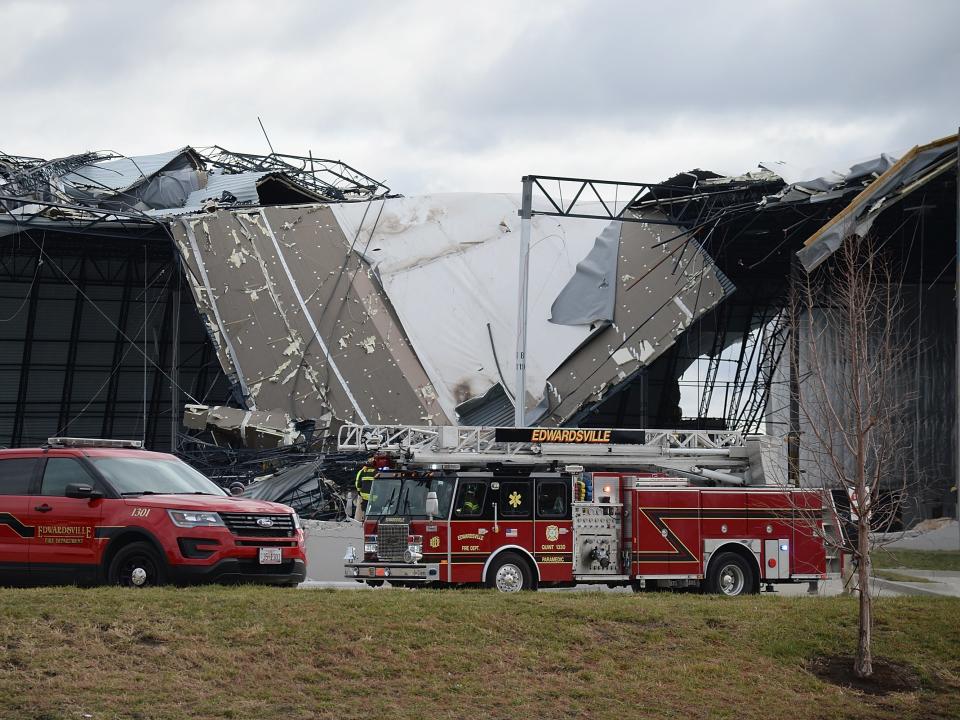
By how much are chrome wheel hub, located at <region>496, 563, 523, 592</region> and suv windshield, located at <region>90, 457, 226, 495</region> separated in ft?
15.3

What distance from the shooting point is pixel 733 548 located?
65.8ft

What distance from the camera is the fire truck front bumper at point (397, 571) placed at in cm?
1861

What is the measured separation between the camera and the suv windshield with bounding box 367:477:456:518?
62.5ft

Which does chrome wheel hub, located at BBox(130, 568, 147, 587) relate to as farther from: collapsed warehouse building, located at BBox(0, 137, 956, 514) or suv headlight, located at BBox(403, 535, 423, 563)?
collapsed warehouse building, located at BBox(0, 137, 956, 514)

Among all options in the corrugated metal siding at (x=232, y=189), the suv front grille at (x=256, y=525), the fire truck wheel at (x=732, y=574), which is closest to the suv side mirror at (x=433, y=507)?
the suv front grille at (x=256, y=525)

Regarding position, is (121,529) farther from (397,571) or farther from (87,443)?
(397,571)

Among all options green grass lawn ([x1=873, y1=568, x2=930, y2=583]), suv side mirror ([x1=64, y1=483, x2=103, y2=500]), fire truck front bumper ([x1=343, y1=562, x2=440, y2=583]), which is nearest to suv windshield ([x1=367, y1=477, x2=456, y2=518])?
fire truck front bumper ([x1=343, y1=562, x2=440, y2=583])

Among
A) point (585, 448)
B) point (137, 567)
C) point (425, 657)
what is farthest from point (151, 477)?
point (585, 448)

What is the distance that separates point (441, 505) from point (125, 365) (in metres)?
30.1

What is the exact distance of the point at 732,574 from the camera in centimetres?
2019

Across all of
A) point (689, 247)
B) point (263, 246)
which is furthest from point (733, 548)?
Answer: point (263, 246)

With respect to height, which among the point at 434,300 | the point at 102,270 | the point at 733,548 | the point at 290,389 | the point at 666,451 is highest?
the point at 102,270

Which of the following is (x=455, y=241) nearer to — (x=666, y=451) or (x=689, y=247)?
(x=689, y=247)

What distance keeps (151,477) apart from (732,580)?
9.61 m
